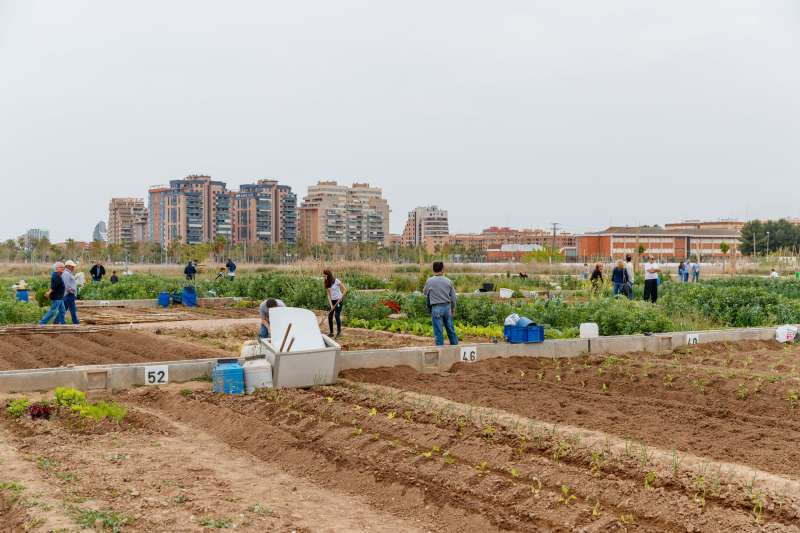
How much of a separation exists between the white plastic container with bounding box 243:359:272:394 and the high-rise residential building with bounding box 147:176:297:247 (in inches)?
5090

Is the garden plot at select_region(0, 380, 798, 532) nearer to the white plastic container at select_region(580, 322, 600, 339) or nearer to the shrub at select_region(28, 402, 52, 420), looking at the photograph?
the shrub at select_region(28, 402, 52, 420)

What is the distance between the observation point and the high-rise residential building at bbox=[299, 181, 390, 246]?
16125 centimetres

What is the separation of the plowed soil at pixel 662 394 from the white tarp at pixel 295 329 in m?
0.79

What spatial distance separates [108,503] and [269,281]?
77.4 feet

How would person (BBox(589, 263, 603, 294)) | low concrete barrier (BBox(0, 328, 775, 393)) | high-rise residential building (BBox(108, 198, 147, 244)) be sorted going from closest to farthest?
low concrete barrier (BBox(0, 328, 775, 393)), person (BBox(589, 263, 603, 294)), high-rise residential building (BBox(108, 198, 147, 244))

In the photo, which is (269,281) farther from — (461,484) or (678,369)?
(461,484)

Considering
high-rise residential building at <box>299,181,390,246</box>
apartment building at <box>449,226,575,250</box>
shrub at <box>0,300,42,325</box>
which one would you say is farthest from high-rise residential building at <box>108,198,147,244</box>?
shrub at <box>0,300,42,325</box>

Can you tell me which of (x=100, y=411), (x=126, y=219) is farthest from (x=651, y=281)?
(x=126, y=219)

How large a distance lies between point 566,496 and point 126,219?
19111 cm

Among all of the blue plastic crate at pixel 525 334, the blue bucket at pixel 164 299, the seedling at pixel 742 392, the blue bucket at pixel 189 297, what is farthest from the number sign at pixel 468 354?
the blue bucket at pixel 189 297

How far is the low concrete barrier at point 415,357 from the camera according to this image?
35.6 feet

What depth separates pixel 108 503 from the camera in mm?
6242

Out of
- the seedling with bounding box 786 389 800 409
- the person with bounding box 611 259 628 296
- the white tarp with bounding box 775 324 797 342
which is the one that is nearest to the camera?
the seedling with bounding box 786 389 800 409

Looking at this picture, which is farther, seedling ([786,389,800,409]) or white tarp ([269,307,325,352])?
white tarp ([269,307,325,352])
